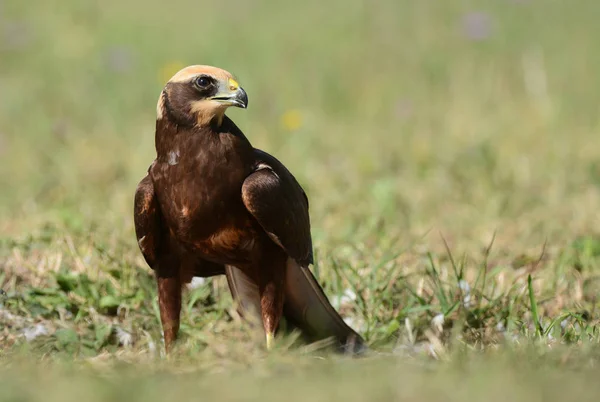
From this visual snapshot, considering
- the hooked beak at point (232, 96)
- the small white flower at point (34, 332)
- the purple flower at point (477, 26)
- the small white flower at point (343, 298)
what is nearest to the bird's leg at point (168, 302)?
the small white flower at point (34, 332)

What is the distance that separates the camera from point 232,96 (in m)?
4.37

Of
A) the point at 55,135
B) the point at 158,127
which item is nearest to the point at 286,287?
the point at 158,127

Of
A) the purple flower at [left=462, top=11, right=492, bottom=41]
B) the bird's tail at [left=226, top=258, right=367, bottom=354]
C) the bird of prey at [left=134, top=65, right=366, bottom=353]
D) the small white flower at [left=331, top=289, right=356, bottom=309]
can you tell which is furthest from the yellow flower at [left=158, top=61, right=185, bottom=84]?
the bird of prey at [left=134, top=65, right=366, bottom=353]

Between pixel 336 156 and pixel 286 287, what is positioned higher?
pixel 336 156

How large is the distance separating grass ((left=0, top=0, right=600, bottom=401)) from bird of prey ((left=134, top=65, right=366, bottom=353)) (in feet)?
0.95

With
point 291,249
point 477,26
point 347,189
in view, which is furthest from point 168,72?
point 291,249

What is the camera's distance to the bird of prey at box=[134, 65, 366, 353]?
4309 millimetres

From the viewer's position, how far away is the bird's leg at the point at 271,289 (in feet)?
15.1

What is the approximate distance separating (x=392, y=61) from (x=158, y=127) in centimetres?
600

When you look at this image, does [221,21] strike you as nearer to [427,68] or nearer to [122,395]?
[427,68]

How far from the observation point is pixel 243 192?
4305 mm

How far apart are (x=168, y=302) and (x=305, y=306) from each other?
643 mm

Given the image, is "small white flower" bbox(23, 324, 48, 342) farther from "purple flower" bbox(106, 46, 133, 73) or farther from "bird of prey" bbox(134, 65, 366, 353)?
"purple flower" bbox(106, 46, 133, 73)

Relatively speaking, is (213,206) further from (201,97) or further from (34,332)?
(34,332)
